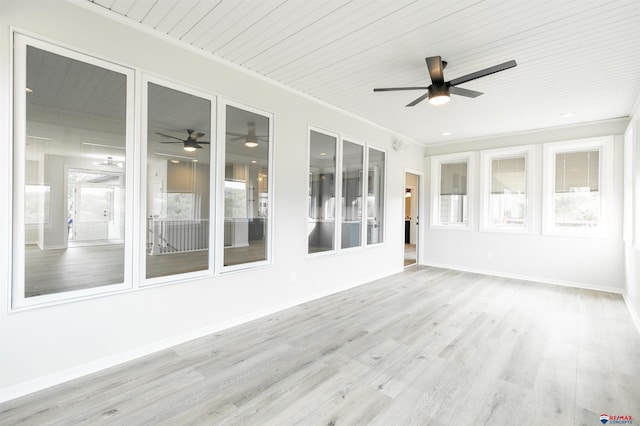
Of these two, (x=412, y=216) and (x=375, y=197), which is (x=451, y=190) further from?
(x=412, y=216)

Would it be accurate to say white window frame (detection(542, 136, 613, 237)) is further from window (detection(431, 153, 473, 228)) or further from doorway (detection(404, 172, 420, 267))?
doorway (detection(404, 172, 420, 267))

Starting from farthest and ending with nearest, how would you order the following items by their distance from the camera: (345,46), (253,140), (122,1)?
1. (253,140)
2. (345,46)
3. (122,1)

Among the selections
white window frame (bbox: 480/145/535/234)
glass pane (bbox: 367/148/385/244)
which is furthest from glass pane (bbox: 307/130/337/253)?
white window frame (bbox: 480/145/535/234)

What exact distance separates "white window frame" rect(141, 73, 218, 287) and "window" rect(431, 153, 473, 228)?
211 inches

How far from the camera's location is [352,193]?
16.8 ft

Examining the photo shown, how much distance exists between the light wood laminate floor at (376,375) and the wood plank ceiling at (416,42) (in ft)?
9.54

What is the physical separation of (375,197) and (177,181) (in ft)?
12.1

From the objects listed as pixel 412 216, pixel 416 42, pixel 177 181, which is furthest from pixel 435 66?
pixel 412 216

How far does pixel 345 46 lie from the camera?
115 inches

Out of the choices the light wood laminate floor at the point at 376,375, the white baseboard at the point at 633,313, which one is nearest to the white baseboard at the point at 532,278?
the white baseboard at the point at 633,313

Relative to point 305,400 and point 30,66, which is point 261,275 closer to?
point 305,400

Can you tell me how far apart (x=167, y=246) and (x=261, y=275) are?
115 cm

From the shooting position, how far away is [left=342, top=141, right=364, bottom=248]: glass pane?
4.96 meters

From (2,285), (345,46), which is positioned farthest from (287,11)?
(2,285)
